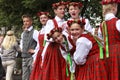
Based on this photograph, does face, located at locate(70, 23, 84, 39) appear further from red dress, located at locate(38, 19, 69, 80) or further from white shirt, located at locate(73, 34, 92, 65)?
red dress, located at locate(38, 19, 69, 80)

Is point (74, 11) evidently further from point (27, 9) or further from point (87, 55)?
point (27, 9)

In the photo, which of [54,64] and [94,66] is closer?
[94,66]

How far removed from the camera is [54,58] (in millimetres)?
8398

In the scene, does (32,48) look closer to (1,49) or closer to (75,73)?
(1,49)

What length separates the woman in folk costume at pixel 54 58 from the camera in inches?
329

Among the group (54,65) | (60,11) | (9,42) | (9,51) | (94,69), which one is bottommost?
(9,51)

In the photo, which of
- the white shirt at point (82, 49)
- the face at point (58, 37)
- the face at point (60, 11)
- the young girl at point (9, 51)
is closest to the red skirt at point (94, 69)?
the white shirt at point (82, 49)

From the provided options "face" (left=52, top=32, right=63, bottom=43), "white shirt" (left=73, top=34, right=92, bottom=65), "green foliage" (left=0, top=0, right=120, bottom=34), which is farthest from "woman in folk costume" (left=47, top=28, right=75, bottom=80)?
"green foliage" (left=0, top=0, right=120, bottom=34)

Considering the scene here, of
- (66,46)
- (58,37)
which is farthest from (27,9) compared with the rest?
(66,46)

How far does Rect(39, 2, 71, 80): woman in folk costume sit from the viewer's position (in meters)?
8.36

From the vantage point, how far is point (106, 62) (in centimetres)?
704

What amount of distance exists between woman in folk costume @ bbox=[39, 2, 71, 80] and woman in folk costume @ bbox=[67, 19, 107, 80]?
1.25 m

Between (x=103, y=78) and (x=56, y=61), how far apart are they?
1.60 m

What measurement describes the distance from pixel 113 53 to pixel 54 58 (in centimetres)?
163
